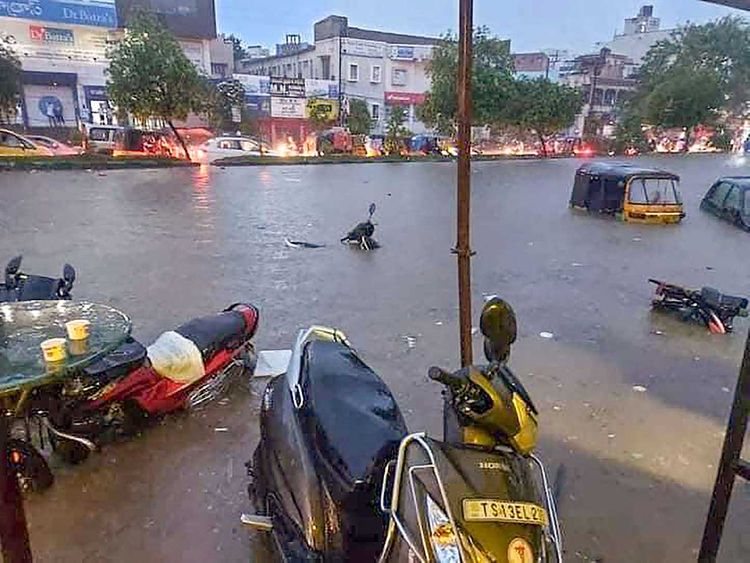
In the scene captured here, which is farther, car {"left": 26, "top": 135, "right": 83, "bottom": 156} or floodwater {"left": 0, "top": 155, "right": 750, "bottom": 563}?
car {"left": 26, "top": 135, "right": 83, "bottom": 156}

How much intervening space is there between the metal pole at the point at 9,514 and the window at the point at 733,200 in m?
11.9

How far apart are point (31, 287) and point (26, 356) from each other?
2019 millimetres

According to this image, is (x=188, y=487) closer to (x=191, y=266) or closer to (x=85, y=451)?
(x=85, y=451)

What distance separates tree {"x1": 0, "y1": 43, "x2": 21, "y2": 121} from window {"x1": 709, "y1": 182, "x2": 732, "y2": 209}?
65.2ft

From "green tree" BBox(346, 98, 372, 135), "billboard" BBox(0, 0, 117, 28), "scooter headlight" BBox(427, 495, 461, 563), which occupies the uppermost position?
"billboard" BBox(0, 0, 117, 28)

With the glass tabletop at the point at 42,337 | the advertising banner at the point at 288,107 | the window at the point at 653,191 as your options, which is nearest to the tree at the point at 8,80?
the advertising banner at the point at 288,107

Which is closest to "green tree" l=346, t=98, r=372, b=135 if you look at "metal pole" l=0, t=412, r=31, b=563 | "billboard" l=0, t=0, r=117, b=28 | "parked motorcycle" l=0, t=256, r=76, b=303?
"billboard" l=0, t=0, r=117, b=28

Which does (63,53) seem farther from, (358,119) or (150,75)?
(358,119)

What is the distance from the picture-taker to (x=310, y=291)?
577cm

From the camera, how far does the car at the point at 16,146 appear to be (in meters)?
16.0

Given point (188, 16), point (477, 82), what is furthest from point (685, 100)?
point (188, 16)

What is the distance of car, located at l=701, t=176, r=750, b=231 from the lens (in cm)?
1034

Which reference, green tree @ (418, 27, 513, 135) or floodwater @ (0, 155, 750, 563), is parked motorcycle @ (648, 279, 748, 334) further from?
green tree @ (418, 27, 513, 135)

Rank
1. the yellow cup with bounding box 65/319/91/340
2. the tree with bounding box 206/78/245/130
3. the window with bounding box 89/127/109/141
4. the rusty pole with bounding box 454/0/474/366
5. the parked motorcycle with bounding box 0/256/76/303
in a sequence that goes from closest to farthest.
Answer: the yellow cup with bounding box 65/319/91/340
the rusty pole with bounding box 454/0/474/366
the parked motorcycle with bounding box 0/256/76/303
the window with bounding box 89/127/109/141
the tree with bounding box 206/78/245/130
